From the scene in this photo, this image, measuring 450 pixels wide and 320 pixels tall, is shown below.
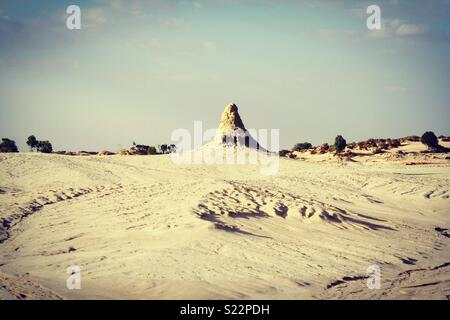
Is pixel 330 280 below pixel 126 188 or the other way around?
below

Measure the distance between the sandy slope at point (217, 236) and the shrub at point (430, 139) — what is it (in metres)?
23.2

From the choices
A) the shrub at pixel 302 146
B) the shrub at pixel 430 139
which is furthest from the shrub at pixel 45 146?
the shrub at pixel 430 139

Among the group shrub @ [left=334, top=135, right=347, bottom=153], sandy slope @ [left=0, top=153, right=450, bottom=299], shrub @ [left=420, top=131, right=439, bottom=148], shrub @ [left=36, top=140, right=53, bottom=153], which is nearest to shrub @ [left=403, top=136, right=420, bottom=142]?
shrub @ [left=420, top=131, right=439, bottom=148]

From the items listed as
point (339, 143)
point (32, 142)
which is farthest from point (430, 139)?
point (32, 142)

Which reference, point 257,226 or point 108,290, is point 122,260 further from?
point 257,226

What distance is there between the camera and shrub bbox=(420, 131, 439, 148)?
1656 inches

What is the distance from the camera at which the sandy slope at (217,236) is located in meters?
8.26

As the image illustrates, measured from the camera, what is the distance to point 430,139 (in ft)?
138

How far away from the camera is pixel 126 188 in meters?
17.7

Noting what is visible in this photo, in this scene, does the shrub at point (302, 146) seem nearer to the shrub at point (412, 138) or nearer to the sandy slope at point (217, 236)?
the shrub at point (412, 138)

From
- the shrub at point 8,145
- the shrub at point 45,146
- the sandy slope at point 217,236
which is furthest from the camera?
the shrub at point 45,146

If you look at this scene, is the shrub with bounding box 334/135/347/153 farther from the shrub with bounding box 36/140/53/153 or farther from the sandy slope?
the shrub with bounding box 36/140/53/153
